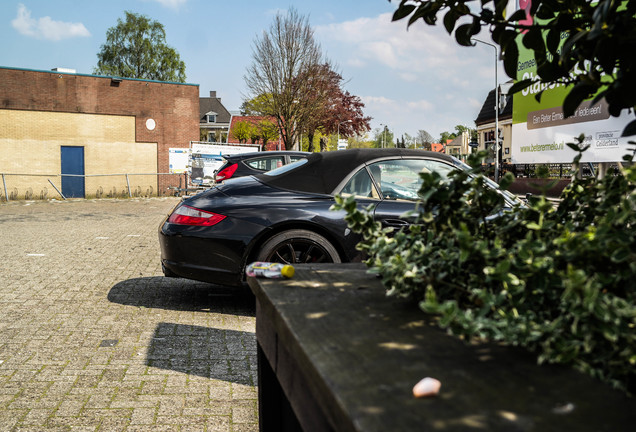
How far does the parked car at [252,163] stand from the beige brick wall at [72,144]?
63.0ft

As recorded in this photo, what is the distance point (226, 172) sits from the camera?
1420 centimetres

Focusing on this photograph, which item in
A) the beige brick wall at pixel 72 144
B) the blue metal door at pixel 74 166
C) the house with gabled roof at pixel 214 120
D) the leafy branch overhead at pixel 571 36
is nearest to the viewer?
the leafy branch overhead at pixel 571 36

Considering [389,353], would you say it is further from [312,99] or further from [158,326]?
[312,99]

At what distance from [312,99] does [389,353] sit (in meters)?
37.4

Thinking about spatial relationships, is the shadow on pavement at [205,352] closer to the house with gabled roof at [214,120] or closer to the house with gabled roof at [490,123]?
the house with gabled roof at [490,123]

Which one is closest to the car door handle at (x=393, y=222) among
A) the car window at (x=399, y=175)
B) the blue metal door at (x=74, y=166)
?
the car window at (x=399, y=175)

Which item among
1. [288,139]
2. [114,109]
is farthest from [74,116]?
[288,139]

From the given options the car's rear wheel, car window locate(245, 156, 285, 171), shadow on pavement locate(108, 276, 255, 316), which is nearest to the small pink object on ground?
the car's rear wheel

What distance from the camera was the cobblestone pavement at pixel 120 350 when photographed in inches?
135

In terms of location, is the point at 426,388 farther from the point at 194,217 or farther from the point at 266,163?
the point at 266,163

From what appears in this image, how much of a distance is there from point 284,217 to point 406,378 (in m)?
4.34

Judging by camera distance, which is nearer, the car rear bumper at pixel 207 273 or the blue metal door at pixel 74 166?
the car rear bumper at pixel 207 273

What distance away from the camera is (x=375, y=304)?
5.58ft

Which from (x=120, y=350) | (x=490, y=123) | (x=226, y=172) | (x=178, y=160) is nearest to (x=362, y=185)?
(x=120, y=350)
